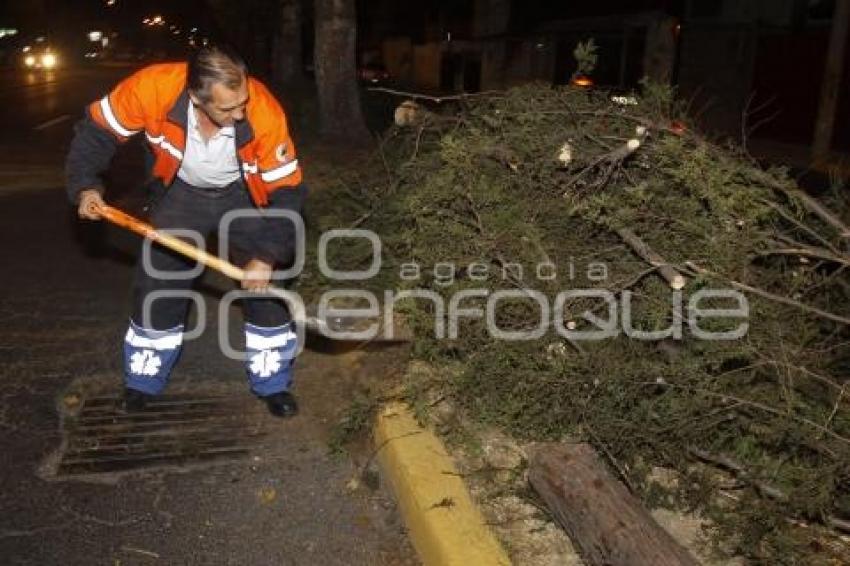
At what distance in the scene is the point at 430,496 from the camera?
9.96 feet

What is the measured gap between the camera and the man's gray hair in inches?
128

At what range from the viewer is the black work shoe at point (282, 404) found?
391cm

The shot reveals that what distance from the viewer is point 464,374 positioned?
3.50m

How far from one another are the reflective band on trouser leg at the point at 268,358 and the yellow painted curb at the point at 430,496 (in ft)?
2.02

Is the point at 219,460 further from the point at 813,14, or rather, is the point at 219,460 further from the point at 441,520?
the point at 813,14

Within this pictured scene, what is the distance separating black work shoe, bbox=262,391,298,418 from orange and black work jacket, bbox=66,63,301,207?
3.34ft

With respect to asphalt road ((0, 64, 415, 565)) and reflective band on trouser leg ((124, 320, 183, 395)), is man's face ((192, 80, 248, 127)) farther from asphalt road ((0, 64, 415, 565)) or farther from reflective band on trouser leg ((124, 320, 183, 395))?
asphalt road ((0, 64, 415, 565))

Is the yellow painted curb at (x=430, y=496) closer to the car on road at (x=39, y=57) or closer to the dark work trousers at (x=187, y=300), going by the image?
the dark work trousers at (x=187, y=300)

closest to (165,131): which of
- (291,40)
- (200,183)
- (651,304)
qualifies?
(200,183)

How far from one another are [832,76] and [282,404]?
11912 millimetres

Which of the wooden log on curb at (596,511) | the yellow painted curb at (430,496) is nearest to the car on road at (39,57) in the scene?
the yellow painted curb at (430,496)

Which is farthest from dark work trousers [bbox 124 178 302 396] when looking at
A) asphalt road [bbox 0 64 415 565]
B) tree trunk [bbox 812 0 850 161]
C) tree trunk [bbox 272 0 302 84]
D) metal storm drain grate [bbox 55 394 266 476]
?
tree trunk [bbox 272 0 302 84]

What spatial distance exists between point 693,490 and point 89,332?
3563 millimetres

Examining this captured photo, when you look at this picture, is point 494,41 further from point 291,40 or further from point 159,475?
point 159,475
